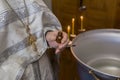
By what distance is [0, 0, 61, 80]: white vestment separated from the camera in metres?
0.68

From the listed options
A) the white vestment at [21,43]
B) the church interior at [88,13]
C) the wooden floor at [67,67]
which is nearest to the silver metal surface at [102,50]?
the church interior at [88,13]

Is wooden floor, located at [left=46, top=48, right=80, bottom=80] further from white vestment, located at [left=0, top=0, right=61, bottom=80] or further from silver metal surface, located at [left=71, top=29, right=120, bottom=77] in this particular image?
white vestment, located at [left=0, top=0, right=61, bottom=80]

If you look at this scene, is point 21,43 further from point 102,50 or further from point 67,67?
point 67,67

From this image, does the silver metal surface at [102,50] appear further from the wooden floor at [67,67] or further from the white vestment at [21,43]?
the wooden floor at [67,67]

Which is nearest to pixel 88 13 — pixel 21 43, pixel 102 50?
pixel 102 50

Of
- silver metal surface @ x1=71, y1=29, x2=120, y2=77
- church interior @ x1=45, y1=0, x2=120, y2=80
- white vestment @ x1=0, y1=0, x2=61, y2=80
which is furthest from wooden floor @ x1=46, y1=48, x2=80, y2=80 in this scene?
white vestment @ x1=0, y1=0, x2=61, y2=80

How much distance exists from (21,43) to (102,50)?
549mm

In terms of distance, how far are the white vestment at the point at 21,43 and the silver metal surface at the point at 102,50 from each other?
1.00 feet

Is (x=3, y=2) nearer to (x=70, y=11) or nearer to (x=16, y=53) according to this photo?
(x=16, y=53)

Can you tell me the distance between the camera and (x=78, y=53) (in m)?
1.02

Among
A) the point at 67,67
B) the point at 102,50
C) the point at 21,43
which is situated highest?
the point at 21,43

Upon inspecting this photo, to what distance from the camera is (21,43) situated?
2.39 feet

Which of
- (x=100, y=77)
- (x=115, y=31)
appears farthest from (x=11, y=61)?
(x=115, y=31)

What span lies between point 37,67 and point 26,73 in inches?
2.0
